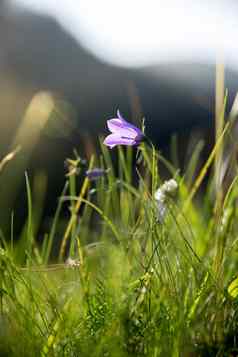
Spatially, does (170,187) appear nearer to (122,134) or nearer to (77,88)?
(122,134)

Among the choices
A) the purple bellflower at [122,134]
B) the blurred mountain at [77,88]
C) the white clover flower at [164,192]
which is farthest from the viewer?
the blurred mountain at [77,88]

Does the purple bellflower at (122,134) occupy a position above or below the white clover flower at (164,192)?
above

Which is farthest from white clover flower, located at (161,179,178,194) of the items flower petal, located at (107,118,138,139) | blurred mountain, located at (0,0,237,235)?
blurred mountain, located at (0,0,237,235)

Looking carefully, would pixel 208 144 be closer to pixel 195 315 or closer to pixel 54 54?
pixel 54 54

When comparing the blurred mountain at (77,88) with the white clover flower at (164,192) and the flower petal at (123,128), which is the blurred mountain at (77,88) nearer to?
the white clover flower at (164,192)

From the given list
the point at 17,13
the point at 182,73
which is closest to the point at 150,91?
the point at 182,73

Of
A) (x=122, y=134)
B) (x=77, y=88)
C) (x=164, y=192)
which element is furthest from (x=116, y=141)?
(x=77, y=88)

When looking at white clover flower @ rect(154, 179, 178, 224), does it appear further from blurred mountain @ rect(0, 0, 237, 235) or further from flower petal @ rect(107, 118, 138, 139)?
blurred mountain @ rect(0, 0, 237, 235)

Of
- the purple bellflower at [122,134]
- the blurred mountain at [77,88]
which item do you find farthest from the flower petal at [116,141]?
the blurred mountain at [77,88]
